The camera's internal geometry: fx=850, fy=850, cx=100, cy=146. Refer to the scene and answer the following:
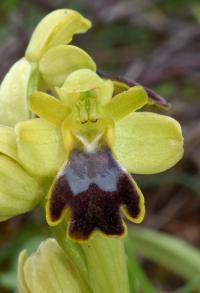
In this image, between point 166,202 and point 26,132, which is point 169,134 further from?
point 166,202

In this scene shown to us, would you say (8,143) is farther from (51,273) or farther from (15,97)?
(51,273)

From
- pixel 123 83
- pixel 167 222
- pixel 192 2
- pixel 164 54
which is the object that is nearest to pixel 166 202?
pixel 167 222

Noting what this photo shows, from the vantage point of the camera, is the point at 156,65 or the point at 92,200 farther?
the point at 156,65

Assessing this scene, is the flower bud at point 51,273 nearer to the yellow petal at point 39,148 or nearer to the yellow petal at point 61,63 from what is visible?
the yellow petal at point 39,148

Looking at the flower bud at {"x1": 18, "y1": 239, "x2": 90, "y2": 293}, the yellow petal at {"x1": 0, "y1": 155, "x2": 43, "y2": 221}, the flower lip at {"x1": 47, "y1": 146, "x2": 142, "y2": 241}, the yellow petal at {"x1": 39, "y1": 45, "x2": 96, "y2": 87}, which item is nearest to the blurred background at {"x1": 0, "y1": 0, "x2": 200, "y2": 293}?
the flower bud at {"x1": 18, "y1": 239, "x2": 90, "y2": 293}

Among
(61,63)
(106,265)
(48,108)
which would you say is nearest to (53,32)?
(61,63)

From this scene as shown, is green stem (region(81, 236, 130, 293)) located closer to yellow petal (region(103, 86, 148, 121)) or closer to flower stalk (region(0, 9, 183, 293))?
flower stalk (region(0, 9, 183, 293))
